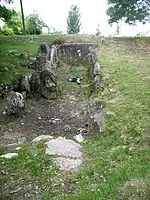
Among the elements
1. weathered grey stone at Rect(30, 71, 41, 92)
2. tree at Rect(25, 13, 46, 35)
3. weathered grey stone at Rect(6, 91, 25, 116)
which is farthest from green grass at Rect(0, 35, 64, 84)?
tree at Rect(25, 13, 46, 35)

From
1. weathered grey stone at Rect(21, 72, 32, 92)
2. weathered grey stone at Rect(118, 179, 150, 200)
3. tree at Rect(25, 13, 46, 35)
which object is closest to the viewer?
weathered grey stone at Rect(118, 179, 150, 200)

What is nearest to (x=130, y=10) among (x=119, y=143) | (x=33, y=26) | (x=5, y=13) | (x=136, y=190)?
(x=33, y=26)

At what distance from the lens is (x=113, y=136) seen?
759 cm

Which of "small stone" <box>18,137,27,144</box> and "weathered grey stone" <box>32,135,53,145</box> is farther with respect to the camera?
"small stone" <box>18,137,27,144</box>

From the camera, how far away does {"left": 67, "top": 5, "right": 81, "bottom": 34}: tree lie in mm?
34406

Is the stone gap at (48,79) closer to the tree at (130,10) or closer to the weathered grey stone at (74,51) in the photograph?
the weathered grey stone at (74,51)

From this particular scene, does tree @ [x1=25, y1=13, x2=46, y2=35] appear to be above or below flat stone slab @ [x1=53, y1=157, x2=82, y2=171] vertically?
below

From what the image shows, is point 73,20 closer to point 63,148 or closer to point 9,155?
point 63,148

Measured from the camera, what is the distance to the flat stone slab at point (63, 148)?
6.98 metres

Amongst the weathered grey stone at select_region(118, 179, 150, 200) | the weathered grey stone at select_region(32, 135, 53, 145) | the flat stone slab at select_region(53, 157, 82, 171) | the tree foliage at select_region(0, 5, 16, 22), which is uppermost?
the tree foliage at select_region(0, 5, 16, 22)

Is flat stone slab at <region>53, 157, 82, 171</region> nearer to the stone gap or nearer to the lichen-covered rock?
the stone gap

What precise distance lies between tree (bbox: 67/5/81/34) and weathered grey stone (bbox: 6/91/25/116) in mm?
25159

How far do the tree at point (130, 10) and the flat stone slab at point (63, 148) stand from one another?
1701 cm

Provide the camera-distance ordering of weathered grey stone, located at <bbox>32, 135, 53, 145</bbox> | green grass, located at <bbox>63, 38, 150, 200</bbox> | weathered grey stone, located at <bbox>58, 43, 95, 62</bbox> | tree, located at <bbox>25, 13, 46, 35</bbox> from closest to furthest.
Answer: green grass, located at <bbox>63, 38, 150, 200</bbox>, weathered grey stone, located at <bbox>32, 135, 53, 145</bbox>, weathered grey stone, located at <bbox>58, 43, 95, 62</bbox>, tree, located at <bbox>25, 13, 46, 35</bbox>
